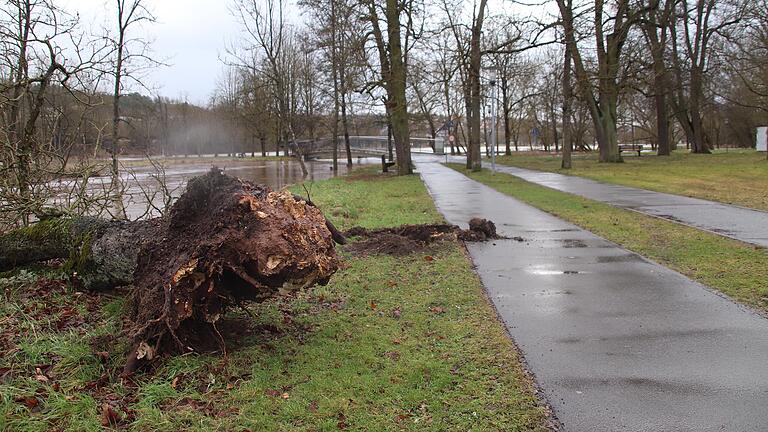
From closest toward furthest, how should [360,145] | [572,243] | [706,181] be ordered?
[572,243], [706,181], [360,145]

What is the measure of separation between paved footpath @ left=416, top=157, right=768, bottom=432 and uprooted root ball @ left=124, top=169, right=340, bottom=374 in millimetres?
1917

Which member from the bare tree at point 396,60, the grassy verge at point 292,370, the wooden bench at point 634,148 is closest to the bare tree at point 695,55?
the wooden bench at point 634,148

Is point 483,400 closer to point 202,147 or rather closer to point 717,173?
point 717,173

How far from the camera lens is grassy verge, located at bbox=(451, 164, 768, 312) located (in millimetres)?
5879

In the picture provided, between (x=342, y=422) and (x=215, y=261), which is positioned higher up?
(x=215, y=261)

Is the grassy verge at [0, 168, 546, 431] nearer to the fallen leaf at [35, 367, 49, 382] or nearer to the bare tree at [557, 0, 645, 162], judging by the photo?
the fallen leaf at [35, 367, 49, 382]

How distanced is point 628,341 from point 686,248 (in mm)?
4110

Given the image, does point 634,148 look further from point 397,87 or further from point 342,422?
point 342,422

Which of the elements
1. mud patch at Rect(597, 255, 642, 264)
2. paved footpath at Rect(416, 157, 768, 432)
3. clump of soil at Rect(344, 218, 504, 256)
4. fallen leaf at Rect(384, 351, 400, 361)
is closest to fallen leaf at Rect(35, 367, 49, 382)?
fallen leaf at Rect(384, 351, 400, 361)

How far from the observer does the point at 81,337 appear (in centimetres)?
448

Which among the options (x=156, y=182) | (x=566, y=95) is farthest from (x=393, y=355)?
(x=566, y=95)

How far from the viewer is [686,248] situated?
779 cm

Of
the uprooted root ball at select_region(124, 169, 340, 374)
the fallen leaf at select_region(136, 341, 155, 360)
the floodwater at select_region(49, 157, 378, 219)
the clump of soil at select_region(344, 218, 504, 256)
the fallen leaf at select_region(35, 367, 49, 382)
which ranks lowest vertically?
the fallen leaf at select_region(35, 367, 49, 382)

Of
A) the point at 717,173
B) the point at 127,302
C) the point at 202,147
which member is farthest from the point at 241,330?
the point at 202,147
